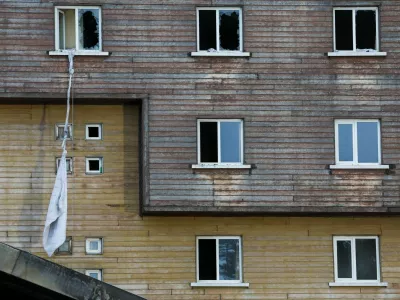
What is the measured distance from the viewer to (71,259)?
33.5 metres

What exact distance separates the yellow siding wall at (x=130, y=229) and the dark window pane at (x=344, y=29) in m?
4.44

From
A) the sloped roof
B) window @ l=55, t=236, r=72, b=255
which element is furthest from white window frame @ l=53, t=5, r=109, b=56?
the sloped roof

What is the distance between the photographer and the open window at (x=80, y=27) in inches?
1318

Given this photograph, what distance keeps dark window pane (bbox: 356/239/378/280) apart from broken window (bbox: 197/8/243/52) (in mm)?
5897

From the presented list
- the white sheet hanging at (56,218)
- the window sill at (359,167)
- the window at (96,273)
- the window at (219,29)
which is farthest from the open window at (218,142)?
the window at (96,273)

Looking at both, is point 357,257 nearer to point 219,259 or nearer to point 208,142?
point 219,259

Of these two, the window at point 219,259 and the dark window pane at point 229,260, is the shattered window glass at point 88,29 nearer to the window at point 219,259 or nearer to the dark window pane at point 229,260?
the window at point 219,259

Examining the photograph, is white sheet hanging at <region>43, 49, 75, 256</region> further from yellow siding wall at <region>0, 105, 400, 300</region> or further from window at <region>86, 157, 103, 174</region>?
window at <region>86, 157, 103, 174</region>

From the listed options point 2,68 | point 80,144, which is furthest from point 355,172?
point 2,68

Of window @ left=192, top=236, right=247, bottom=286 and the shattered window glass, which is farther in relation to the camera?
window @ left=192, top=236, right=247, bottom=286

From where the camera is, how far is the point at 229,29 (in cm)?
3378

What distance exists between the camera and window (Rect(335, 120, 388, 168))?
33.6 m

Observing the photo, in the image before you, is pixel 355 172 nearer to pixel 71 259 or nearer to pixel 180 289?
pixel 180 289

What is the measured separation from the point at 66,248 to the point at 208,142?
4.43m
